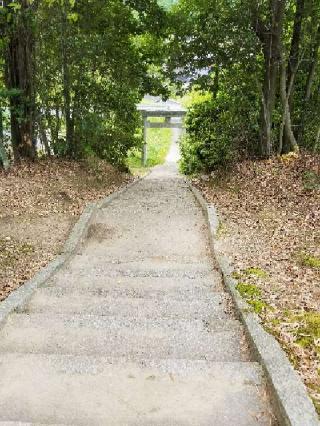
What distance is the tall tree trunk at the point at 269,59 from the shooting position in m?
12.3

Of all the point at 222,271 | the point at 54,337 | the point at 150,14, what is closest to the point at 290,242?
the point at 222,271

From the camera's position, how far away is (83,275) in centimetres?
604

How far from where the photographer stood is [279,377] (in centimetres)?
309

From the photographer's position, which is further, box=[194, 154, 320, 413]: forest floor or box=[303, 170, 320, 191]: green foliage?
box=[303, 170, 320, 191]: green foliage

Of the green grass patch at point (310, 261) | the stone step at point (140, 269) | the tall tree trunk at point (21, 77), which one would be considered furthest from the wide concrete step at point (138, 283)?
the tall tree trunk at point (21, 77)

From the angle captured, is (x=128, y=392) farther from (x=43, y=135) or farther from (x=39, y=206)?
(x=43, y=135)

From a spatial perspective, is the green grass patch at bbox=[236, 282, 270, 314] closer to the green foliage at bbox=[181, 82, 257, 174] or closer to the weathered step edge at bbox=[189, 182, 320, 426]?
the weathered step edge at bbox=[189, 182, 320, 426]

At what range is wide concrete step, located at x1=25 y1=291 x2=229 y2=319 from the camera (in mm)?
4621

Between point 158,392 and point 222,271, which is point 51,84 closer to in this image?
point 222,271

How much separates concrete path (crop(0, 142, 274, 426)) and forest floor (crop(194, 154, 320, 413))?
35cm

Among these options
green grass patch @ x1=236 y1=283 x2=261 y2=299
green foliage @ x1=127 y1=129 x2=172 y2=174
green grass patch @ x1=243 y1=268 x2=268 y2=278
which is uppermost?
green grass patch @ x1=236 y1=283 x2=261 y2=299

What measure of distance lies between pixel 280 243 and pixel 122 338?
382 centimetres

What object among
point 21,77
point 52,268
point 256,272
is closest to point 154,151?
point 21,77

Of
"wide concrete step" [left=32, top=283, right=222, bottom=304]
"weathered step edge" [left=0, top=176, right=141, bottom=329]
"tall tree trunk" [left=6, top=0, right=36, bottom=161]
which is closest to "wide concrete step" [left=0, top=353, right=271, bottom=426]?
"weathered step edge" [left=0, top=176, right=141, bottom=329]
